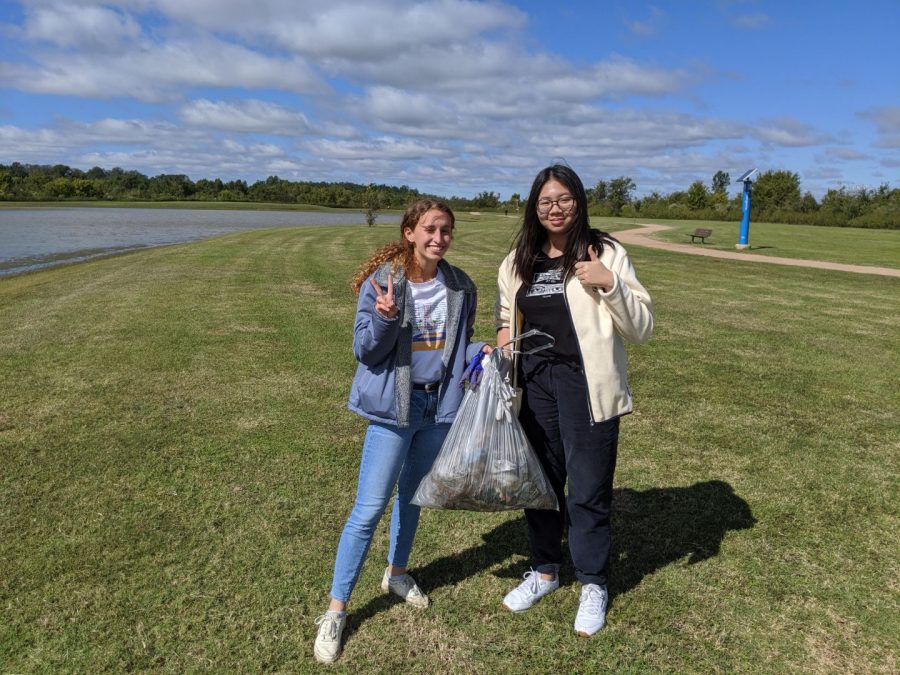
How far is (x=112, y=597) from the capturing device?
3111 millimetres

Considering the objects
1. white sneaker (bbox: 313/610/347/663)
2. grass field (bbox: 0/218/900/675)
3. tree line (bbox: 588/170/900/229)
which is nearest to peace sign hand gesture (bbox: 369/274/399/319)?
white sneaker (bbox: 313/610/347/663)

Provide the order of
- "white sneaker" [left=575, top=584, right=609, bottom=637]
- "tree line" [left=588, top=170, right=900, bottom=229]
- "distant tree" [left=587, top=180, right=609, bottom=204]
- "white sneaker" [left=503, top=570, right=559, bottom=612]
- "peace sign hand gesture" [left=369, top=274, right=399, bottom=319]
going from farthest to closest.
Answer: "distant tree" [left=587, top=180, right=609, bottom=204]
"tree line" [left=588, top=170, right=900, bottom=229]
"white sneaker" [left=503, top=570, right=559, bottom=612]
"white sneaker" [left=575, top=584, right=609, bottom=637]
"peace sign hand gesture" [left=369, top=274, right=399, bottom=319]

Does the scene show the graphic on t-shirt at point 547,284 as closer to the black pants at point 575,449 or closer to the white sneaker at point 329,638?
the black pants at point 575,449

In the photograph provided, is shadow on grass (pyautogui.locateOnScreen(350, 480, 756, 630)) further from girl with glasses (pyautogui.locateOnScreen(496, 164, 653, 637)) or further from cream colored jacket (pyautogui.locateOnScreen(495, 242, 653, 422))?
cream colored jacket (pyautogui.locateOnScreen(495, 242, 653, 422))

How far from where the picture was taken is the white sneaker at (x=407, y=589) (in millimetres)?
3098

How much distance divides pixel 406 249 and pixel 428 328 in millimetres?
335

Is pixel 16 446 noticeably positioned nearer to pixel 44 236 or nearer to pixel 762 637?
pixel 762 637

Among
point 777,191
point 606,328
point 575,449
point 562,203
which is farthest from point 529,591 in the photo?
point 777,191

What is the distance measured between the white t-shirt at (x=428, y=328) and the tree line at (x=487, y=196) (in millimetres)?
2233

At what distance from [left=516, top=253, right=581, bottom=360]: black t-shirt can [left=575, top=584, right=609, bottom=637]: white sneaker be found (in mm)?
1093

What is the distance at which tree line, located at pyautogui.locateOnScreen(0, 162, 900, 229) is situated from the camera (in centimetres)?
4988

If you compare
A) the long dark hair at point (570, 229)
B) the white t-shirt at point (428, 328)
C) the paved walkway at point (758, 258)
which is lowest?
the paved walkway at point (758, 258)

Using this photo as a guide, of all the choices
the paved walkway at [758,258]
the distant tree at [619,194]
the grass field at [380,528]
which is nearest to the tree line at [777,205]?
the distant tree at [619,194]

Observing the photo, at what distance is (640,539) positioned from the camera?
3.73 meters
